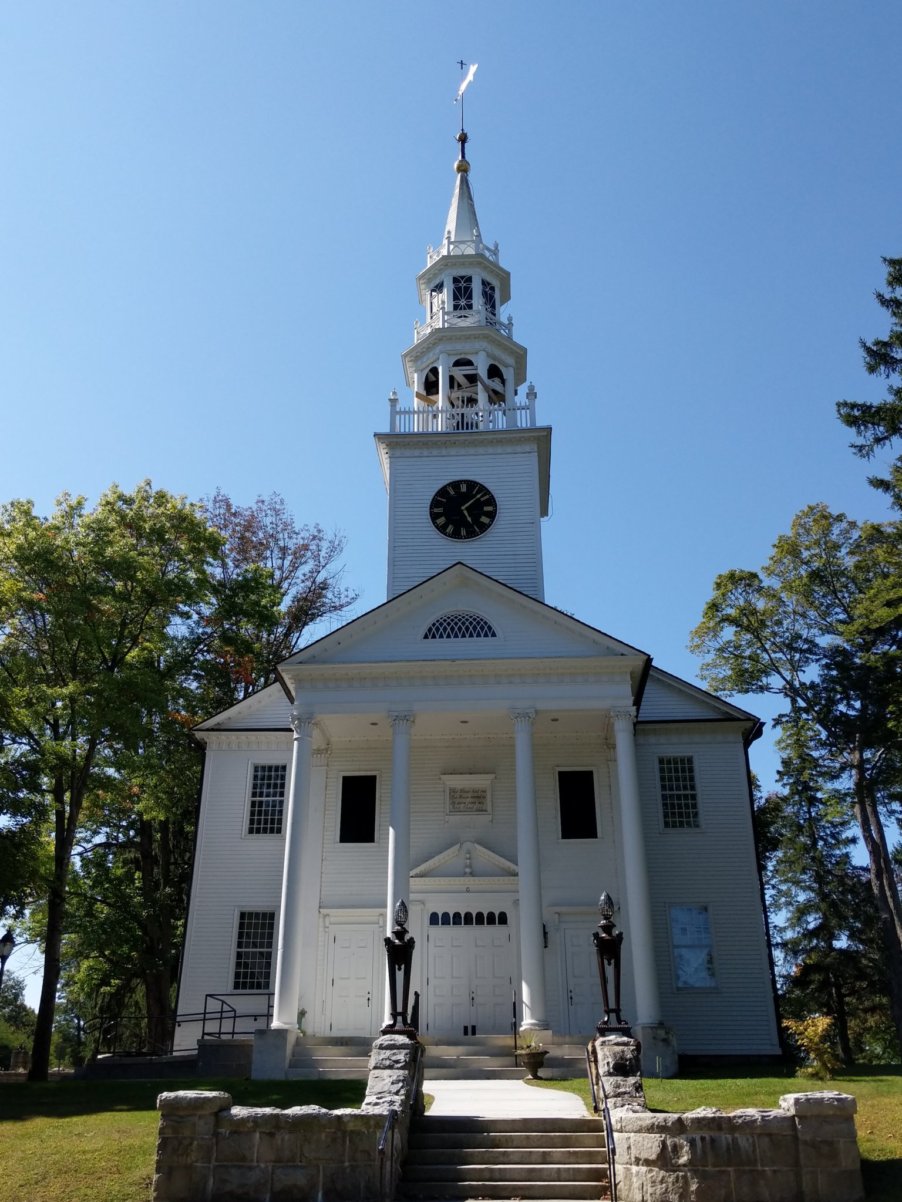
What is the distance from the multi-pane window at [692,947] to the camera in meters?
23.4

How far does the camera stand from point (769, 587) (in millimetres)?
32000

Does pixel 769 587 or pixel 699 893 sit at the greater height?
pixel 769 587

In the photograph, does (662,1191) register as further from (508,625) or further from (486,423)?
(486,423)

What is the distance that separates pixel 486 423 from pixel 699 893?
1476 centimetres

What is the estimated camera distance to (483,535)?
28.7 m

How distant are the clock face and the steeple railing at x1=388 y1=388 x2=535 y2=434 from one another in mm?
1949

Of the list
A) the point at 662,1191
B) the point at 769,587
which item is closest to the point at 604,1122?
the point at 662,1191

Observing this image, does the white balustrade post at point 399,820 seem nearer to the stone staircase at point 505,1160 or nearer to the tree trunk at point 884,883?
the stone staircase at point 505,1160

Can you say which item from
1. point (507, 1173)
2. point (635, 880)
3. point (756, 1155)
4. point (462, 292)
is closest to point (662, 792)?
point (635, 880)

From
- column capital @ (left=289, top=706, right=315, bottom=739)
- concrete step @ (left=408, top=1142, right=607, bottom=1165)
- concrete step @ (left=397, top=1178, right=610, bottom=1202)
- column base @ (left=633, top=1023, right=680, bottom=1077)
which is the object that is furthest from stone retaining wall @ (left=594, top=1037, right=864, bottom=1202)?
column capital @ (left=289, top=706, right=315, bottom=739)

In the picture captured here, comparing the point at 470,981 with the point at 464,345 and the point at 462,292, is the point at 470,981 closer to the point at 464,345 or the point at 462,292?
the point at 464,345

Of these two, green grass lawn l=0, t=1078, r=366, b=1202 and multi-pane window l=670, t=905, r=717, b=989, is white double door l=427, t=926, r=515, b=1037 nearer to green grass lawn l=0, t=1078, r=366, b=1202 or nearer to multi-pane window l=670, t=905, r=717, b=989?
multi-pane window l=670, t=905, r=717, b=989

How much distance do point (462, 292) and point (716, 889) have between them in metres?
20.2

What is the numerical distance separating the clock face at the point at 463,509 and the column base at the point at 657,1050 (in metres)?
14.2
